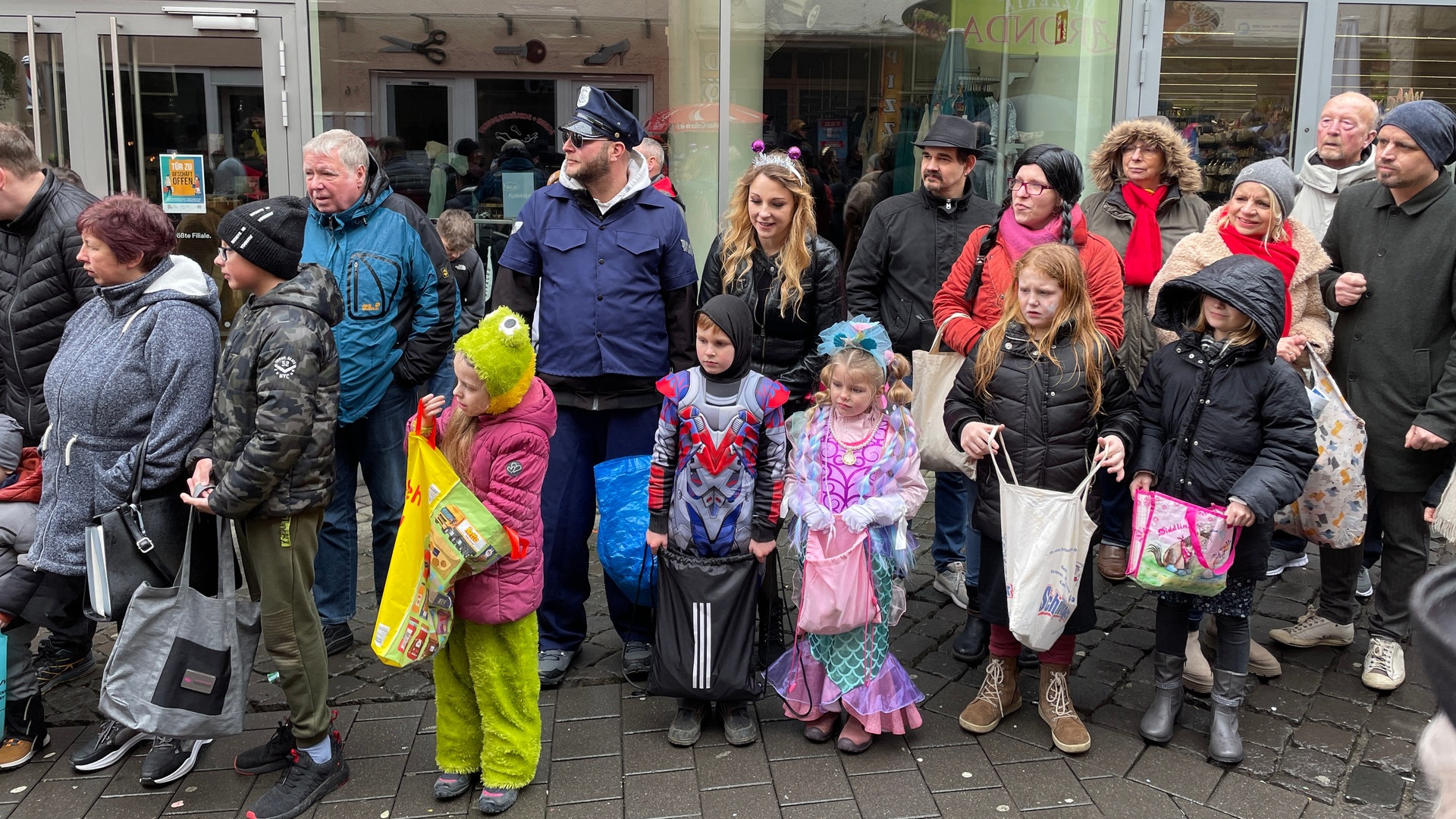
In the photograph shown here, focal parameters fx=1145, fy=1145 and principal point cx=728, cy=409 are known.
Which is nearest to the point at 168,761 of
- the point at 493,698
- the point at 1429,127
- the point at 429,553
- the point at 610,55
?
the point at 493,698

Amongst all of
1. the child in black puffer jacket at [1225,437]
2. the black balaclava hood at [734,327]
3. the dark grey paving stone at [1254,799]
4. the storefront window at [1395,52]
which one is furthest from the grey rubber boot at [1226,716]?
the storefront window at [1395,52]

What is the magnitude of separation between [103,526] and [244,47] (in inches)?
178

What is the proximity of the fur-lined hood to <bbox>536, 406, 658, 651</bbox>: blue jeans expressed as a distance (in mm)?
2475

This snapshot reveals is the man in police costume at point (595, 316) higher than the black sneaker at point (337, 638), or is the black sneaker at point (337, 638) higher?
the man in police costume at point (595, 316)

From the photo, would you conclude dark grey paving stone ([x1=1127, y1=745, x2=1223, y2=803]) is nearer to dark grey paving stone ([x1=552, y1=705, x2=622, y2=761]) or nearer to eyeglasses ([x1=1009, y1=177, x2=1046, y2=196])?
dark grey paving stone ([x1=552, y1=705, x2=622, y2=761])

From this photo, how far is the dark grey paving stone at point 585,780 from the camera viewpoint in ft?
12.2

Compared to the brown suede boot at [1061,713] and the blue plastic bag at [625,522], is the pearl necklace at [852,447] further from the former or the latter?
the brown suede boot at [1061,713]

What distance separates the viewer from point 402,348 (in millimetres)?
4805

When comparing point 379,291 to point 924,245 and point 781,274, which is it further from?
point 924,245

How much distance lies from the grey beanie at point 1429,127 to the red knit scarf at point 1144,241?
3.23ft

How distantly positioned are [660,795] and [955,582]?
7.01 feet

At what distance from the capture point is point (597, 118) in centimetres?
437

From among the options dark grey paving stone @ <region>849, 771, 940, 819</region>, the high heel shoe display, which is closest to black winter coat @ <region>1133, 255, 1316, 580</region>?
dark grey paving stone @ <region>849, 771, 940, 819</region>

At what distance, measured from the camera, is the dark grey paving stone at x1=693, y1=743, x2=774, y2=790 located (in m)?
3.82
